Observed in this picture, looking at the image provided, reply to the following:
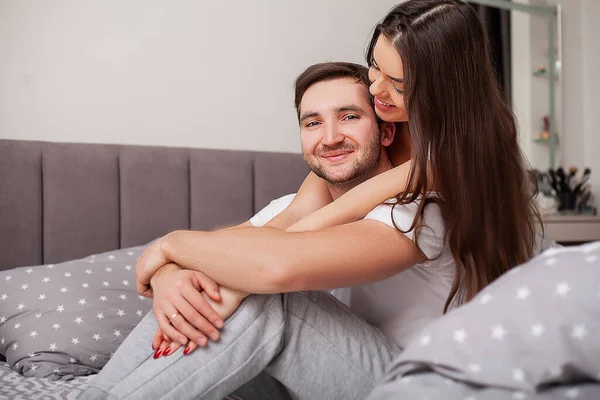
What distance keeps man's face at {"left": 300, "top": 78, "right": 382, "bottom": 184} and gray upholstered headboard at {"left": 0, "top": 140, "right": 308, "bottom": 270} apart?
72 centimetres

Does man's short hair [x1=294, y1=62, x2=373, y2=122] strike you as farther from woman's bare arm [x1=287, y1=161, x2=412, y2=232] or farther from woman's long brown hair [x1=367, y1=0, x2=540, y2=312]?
woman's bare arm [x1=287, y1=161, x2=412, y2=232]

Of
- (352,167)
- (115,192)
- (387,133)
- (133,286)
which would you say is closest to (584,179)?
(387,133)

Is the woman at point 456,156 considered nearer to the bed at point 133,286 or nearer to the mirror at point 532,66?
the bed at point 133,286

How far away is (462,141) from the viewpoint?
1.20 meters

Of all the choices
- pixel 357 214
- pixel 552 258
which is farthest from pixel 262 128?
pixel 552 258

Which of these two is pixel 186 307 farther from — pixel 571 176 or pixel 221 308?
pixel 571 176

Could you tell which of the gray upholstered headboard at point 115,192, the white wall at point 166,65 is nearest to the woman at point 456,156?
the gray upholstered headboard at point 115,192

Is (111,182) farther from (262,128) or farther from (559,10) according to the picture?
(559,10)

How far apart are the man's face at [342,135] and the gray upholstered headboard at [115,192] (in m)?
0.72

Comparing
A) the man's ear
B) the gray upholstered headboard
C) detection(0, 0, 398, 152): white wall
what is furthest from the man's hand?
detection(0, 0, 398, 152): white wall

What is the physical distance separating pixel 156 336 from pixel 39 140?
49.8 inches

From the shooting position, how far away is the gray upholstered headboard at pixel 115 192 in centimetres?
190

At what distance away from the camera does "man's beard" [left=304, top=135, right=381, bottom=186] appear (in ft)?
5.11

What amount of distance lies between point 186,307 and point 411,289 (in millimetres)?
534
